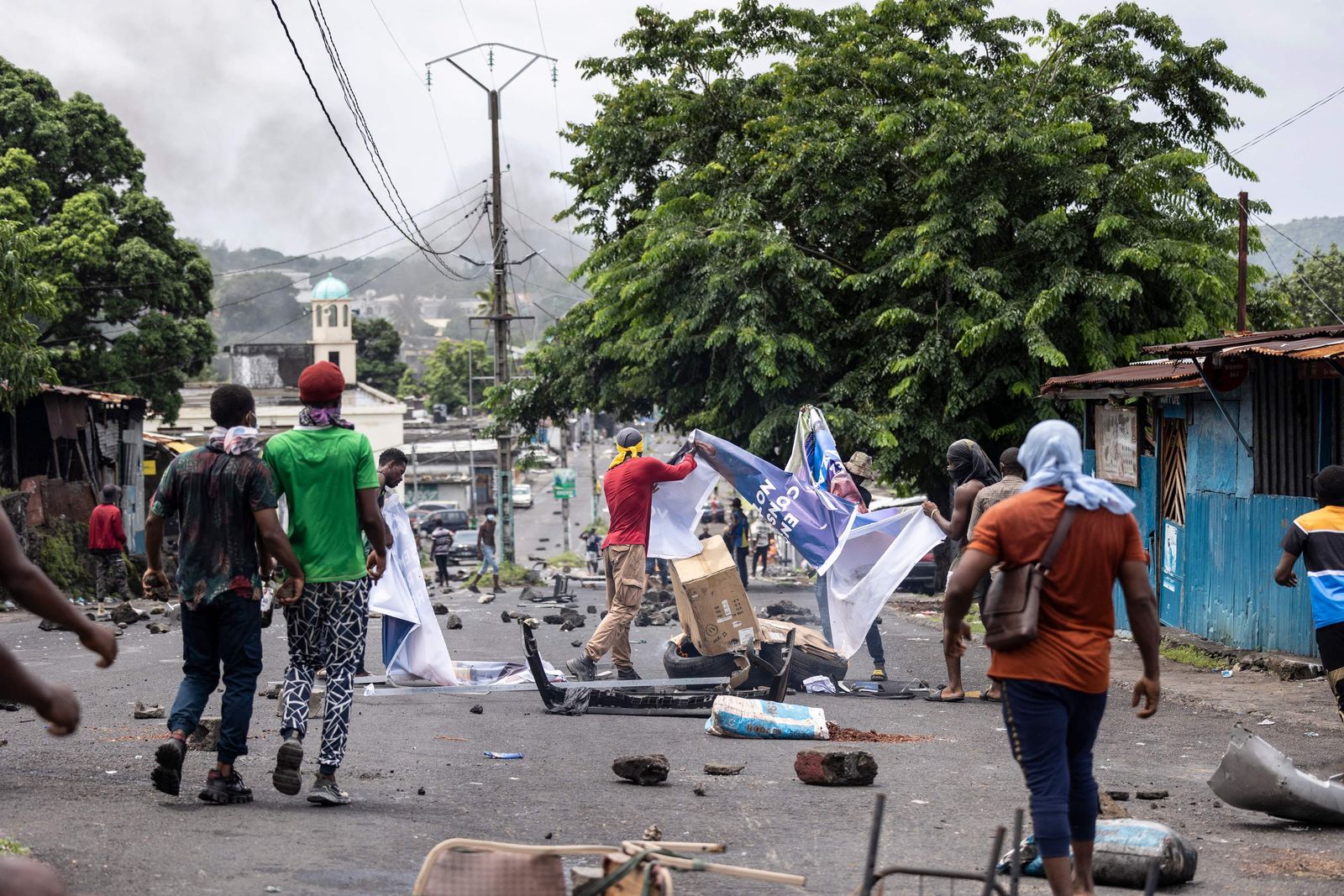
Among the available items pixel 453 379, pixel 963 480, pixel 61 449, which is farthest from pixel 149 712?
pixel 453 379

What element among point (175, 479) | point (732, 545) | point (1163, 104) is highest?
point (1163, 104)

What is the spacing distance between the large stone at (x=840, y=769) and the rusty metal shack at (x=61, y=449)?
18819 millimetres

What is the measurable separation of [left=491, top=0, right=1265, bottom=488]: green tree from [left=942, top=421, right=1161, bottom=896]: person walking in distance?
54.5ft

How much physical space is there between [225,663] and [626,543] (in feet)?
15.2

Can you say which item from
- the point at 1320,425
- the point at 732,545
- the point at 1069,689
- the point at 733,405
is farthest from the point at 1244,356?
the point at 732,545

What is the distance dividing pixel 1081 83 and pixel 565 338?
11.2m

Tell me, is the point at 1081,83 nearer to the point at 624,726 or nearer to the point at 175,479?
the point at 624,726

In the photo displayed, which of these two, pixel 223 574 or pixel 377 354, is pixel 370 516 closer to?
pixel 223 574

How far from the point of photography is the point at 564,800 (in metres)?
6.82

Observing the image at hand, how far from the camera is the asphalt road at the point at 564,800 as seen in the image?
17.7 ft

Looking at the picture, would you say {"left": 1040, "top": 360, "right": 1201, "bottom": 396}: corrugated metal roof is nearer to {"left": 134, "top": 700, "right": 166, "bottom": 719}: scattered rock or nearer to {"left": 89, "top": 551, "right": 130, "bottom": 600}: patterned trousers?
{"left": 134, "top": 700, "right": 166, "bottom": 719}: scattered rock

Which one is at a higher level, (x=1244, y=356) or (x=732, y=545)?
(x=1244, y=356)

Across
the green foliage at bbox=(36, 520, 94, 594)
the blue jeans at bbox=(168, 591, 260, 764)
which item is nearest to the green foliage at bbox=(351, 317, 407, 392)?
the green foliage at bbox=(36, 520, 94, 594)

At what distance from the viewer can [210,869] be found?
16.8ft
